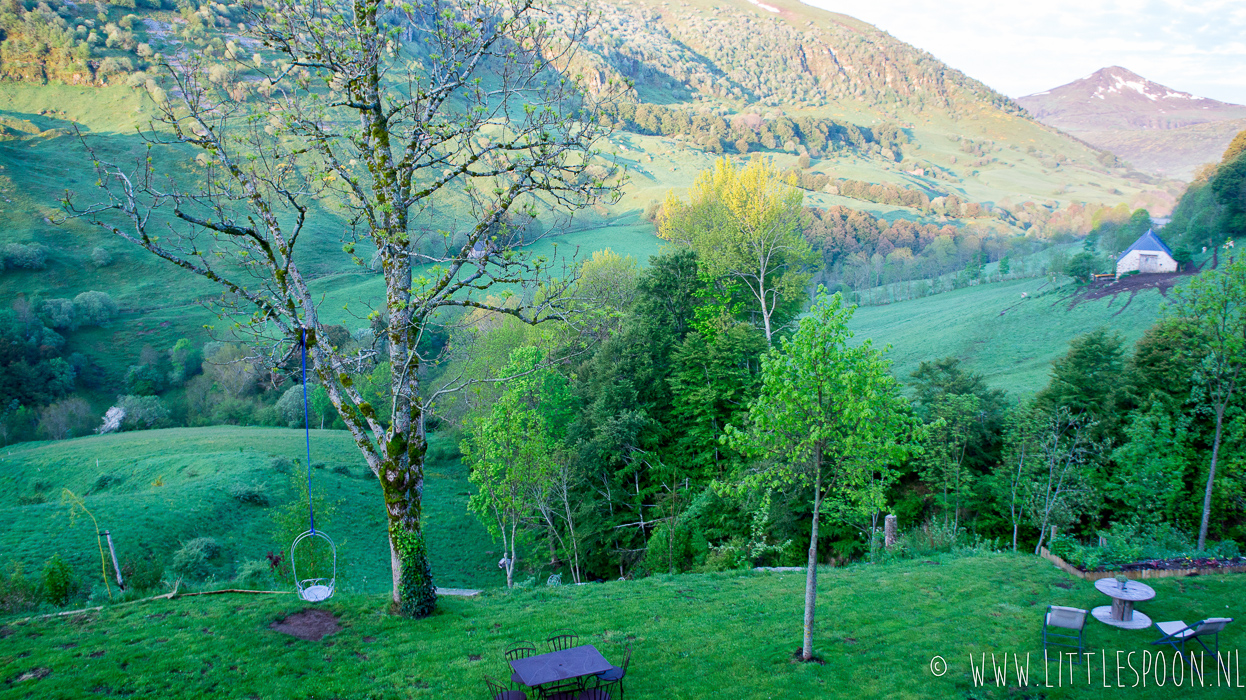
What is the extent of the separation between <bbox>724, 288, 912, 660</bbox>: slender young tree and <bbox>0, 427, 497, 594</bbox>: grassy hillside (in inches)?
945

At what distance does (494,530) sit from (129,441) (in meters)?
40.3

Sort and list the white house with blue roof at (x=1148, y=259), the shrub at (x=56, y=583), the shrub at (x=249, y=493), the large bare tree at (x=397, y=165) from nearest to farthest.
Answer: the large bare tree at (x=397, y=165) → the shrub at (x=56, y=583) → the shrub at (x=249, y=493) → the white house with blue roof at (x=1148, y=259)

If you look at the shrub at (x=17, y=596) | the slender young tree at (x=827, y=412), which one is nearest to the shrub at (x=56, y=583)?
the shrub at (x=17, y=596)

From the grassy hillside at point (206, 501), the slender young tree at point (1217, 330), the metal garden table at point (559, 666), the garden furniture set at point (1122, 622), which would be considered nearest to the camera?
the metal garden table at point (559, 666)

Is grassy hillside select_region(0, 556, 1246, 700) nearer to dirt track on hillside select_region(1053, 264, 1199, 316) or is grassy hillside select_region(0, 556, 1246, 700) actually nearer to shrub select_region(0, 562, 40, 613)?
shrub select_region(0, 562, 40, 613)

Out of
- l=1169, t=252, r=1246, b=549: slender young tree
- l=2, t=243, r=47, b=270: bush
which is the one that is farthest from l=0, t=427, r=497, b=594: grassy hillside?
l=2, t=243, r=47, b=270: bush

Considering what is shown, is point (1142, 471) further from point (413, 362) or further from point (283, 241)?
point (283, 241)

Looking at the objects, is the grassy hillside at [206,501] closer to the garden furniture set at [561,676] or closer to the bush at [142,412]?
the bush at [142,412]

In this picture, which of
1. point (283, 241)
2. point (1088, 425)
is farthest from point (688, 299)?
point (283, 241)

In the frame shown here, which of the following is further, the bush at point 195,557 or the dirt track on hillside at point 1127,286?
the dirt track on hillside at point 1127,286

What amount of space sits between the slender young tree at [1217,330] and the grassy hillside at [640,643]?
1173cm

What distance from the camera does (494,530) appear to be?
1378 inches

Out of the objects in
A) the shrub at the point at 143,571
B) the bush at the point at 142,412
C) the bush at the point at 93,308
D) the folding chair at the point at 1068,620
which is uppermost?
the bush at the point at 93,308

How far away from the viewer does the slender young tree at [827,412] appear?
11484 millimetres
